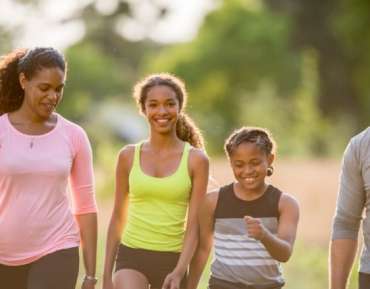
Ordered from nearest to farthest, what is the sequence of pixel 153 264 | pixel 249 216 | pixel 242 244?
pixel 249 216 → pixel 242 244 → pixel 153 264

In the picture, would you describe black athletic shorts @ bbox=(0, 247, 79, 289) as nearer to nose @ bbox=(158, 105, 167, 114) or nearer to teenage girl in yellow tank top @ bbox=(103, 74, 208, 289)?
teenage girl in yellow tank top @ bbox=(103, 74, 208, 289)

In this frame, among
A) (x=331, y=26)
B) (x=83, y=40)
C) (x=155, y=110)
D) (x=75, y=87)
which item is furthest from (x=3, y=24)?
(x=83, y=40)

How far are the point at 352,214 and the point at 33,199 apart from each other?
62.2 inches

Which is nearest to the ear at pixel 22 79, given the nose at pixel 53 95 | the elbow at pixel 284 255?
the nose at pixel 53 95

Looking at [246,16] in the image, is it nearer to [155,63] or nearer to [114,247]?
[155,63]

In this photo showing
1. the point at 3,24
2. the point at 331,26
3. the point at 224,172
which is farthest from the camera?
the point at 331,26

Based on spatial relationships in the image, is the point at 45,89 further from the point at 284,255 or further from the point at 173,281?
the point at 284,255

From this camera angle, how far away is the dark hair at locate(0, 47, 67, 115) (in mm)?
6551

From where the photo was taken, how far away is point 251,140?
Answer: 6594 millimetres

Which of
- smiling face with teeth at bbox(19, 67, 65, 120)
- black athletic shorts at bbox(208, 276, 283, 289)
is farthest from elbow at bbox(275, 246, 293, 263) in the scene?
smiling face with teeth at bbox(19, 67, 65, 120)

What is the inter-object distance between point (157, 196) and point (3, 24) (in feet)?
35.3

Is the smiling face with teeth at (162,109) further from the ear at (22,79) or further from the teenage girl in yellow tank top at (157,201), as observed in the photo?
the ear at (22,79)

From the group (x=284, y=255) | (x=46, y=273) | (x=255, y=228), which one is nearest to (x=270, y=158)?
(x=284, y=255)

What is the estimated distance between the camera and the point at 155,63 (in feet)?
202
